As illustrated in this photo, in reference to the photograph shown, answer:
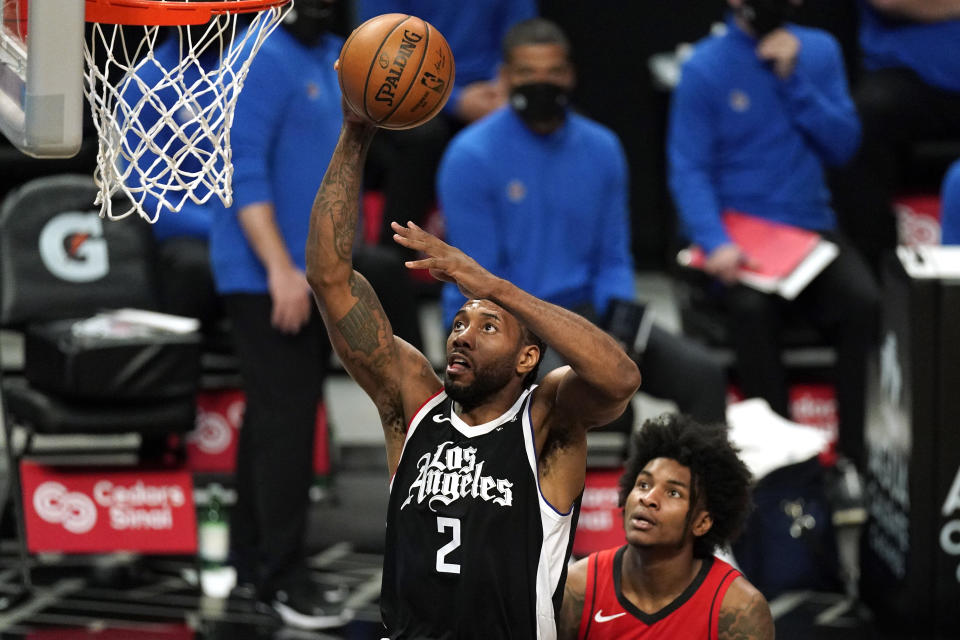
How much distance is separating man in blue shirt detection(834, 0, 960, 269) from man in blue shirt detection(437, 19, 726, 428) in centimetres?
188

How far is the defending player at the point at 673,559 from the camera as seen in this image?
3.81 m

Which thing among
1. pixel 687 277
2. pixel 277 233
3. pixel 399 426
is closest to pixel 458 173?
pixel 277 233

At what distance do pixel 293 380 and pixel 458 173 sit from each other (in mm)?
1013

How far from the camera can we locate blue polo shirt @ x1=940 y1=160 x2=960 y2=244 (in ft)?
19.5

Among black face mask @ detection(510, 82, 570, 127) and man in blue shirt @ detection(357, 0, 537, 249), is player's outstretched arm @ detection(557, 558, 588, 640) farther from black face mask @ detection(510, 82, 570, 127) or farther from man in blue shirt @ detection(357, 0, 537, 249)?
man in blue shirt @ detection(357, 0, 537, 249)

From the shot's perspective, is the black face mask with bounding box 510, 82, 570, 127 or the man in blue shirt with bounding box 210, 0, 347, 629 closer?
the man in blue shirt with bounding box 210, 0, 347, 629

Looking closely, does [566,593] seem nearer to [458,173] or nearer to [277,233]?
[277,233]

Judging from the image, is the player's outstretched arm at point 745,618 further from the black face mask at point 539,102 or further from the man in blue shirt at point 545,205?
the black face mask at point 539,102

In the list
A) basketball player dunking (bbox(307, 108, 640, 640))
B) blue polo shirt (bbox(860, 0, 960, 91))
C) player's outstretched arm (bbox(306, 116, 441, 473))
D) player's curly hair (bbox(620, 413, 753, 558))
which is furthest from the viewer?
blue polo shirt (bbox(860, 0, 960, 91))

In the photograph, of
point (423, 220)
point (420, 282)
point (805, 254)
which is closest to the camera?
point (805, 254)

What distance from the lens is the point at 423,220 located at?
6938mm

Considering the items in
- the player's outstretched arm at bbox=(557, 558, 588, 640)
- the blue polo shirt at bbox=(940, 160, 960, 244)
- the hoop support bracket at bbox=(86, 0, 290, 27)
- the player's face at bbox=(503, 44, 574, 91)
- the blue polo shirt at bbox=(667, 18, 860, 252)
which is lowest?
the player's outstretched arm at bbox=(557, 558, 588, 640)

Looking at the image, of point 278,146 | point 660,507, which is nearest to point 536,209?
point 278,146

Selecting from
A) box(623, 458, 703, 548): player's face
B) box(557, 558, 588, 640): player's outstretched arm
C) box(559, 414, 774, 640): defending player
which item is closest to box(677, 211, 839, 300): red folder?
box(559, 414, 774, 640): defending player
